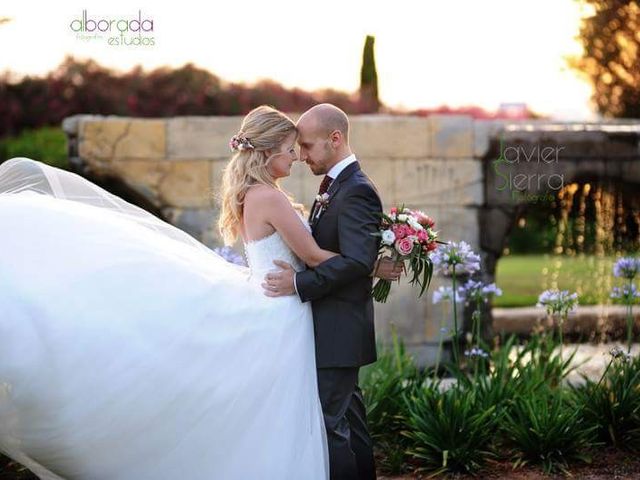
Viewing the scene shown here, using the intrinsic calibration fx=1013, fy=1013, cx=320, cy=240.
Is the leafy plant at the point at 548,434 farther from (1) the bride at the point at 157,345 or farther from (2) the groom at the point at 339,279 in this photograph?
(1) the bride at the point at 157,345

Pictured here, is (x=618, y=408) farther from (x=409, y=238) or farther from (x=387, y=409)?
(x=409, y=238)

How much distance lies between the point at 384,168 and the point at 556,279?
861 centimetres

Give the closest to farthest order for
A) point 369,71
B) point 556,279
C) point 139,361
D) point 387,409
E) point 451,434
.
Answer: point 139,361
point 451,434
point 387,409
point 556,279
point 369,71


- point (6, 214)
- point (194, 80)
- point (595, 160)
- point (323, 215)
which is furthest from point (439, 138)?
point (194, 80)

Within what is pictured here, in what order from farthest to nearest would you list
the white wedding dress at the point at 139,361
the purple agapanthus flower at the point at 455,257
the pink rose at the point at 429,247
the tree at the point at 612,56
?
the tree at the point at 612,56, the purple agapanthus flower at the point at 455,257, the pink rose at the point at 429,247, the white wedding dress at the point at 139,361

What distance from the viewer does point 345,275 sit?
399cm

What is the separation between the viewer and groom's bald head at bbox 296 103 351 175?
4.16 m

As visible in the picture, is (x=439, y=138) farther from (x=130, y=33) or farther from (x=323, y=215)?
(x=323, y=215)

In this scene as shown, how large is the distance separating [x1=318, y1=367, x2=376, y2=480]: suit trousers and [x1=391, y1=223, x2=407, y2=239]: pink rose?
1.88ft

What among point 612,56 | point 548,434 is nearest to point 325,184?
point 548,434

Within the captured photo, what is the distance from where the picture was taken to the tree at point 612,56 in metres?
21.4

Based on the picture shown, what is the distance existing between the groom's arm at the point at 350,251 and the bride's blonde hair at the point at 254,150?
337 mm

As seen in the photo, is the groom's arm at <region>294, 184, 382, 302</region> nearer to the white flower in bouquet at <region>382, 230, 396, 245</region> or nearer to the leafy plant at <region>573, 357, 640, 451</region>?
the white flower in bouquet at <region>382, 230, 396, 245</region>

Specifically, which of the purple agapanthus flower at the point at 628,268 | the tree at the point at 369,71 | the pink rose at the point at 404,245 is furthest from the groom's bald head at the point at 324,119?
the tree at the point at 369,71
